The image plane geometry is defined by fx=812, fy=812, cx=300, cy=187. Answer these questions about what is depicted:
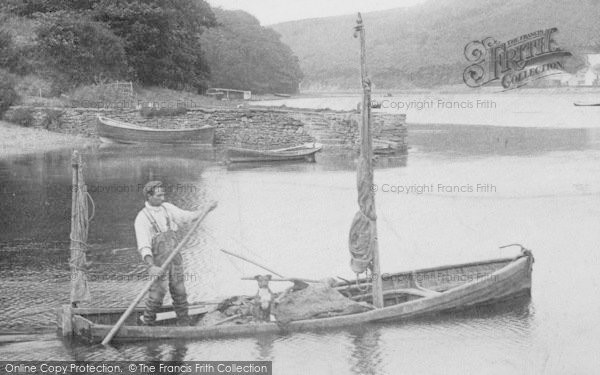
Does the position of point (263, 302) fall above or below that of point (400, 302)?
above

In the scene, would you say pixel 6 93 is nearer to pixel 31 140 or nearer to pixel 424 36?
pixel 31 140

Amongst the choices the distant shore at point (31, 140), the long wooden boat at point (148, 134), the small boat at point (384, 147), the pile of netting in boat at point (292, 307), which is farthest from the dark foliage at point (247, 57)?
the pile of netting in boat at point (292, 307)

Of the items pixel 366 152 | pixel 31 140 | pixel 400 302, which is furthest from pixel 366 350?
pixel 31 140

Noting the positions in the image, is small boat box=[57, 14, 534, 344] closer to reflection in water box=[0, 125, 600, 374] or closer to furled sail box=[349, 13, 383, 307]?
furled sail box=[349, 13, 383, 307]

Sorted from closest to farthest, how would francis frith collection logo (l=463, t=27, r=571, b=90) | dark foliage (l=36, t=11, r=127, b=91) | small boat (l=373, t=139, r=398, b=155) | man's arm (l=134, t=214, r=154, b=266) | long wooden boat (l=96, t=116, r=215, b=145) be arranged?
1. man's arm (l=134, t=214, r=154, b=266)
2. small boat (l=373, t=139, r=398, b=155)
3. long wooden boat (l=96, t=116, r=215, b=145)
4. dark foliage (l=36, t=11, r=127, b=91)
5. francis frith collection logo (l=463, t=27, r=571, b=90)

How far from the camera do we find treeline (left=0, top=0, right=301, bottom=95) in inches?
1828

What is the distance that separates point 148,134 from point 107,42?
9130 millimetres

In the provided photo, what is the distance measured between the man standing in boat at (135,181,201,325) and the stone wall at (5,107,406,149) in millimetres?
27030

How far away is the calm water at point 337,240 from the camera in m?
11.6

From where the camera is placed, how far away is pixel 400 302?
45.4ft

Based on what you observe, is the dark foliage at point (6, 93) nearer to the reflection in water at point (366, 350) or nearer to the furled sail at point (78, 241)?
the furled sail at point (78, 241)

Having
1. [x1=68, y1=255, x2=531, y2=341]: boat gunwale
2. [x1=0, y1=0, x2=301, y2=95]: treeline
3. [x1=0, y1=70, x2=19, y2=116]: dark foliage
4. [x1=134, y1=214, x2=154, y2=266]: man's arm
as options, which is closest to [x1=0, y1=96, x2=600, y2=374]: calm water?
[x1=68, y1=255, x2=531, y2=341]: boat gunwale

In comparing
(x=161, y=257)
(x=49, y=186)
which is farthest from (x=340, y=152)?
(x=161, y=257)

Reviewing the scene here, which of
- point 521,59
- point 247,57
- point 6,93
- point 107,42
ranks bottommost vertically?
point 6,93
